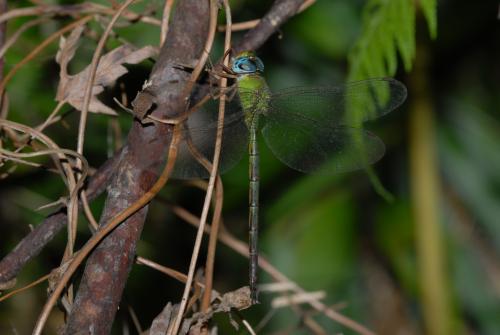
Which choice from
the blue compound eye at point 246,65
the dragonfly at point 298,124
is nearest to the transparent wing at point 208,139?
the dragonfly at point 298,124

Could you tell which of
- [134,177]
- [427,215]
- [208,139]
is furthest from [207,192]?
[427,215]

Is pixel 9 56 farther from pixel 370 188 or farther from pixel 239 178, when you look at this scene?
pixel 370 188

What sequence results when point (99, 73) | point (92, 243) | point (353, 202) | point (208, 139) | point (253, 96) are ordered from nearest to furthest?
1. point (92, 243)
2. point (99, 73)
3. point (208, 139)
4. point (253, 96)
5. point (353, 202)

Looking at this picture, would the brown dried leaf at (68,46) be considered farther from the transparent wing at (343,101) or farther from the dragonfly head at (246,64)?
the transparent wing at (343,101)

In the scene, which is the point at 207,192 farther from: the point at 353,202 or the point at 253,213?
the point at 353,202

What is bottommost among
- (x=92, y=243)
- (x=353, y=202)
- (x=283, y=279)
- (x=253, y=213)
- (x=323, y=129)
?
(x=353, y=202)

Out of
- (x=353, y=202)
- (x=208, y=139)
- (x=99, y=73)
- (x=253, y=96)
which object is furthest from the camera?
(x=353, y=202)

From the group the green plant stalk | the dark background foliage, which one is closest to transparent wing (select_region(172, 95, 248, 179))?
Answer: the dark background foliage
